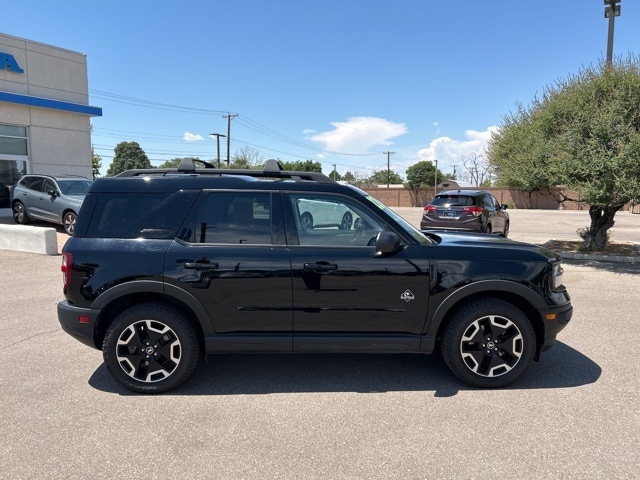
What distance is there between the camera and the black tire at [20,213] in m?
13.2

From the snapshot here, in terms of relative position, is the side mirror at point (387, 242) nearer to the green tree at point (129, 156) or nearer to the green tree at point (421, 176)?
the green tree at point (421, 176)

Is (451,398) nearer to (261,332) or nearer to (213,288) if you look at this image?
(261,332)

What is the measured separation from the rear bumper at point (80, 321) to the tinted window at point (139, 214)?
637mm

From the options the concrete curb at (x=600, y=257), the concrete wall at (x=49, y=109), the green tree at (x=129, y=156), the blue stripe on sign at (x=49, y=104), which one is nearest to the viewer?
the concrete curb at (x=600, y=257)

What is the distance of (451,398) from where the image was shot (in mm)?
3502

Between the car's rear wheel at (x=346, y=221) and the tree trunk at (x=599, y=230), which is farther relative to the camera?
the tree trunk at (x=599, y=230)

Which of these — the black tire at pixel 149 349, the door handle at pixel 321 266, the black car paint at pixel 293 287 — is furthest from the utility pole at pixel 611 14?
the black tire at pixel 149 349

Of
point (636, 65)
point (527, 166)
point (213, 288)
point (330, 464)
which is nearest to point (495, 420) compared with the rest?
point (330, 464)

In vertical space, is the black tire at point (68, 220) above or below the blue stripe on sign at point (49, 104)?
below

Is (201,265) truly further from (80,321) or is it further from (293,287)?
(80,321)

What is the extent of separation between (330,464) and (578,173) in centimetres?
856

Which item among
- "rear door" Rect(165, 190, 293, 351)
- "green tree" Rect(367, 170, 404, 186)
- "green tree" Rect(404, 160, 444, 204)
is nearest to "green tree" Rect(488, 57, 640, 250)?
"rear door" Rect(165, 190, 293, 351)

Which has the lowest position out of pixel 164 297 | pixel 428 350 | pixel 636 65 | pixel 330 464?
pixel 330 464

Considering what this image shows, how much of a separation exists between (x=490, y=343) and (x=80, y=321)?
11.3ft
